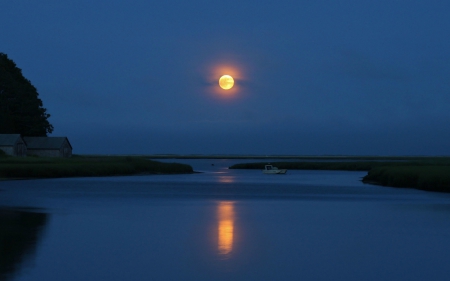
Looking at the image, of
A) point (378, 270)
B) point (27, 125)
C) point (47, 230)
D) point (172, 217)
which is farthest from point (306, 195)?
point (27, 125)

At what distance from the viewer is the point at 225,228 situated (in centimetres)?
2295

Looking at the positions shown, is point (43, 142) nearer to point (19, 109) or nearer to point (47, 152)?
point (47, 152)

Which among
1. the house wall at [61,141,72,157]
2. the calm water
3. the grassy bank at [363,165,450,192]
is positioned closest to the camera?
the calm water

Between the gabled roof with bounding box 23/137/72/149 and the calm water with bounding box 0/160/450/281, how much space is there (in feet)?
129

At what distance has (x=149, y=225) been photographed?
77.0ft

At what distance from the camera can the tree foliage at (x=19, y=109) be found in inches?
2906

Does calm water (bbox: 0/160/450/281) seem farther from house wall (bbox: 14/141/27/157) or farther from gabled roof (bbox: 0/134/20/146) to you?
house wall (bbox: 14/141/27/157)

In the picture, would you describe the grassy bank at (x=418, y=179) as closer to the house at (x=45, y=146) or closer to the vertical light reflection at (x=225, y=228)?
the vertical light reflection at (x=225, y=228)

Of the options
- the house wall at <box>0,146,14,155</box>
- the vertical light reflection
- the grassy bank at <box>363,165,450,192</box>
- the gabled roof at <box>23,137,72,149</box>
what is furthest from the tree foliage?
the vertical light reflection

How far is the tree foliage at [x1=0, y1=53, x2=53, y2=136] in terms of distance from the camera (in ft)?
242

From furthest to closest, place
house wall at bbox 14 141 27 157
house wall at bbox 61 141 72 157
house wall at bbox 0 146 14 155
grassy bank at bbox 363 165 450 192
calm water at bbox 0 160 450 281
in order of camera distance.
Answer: house wall at bbox 61 141 72 157, house wall at bbox 14 141 27 157, house wall at bbox 0 146 14 155, grassy bank at bbox 363 165 450 192, calm water at bbox 0 160 450 281

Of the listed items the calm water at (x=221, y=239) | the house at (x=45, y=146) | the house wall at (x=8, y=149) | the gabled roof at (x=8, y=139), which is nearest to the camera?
the calm water at (x=221, y=239)

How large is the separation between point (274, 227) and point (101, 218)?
6.97 meters

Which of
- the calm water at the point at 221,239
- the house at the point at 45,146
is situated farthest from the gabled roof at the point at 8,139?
the calm water at the point at 221,239
